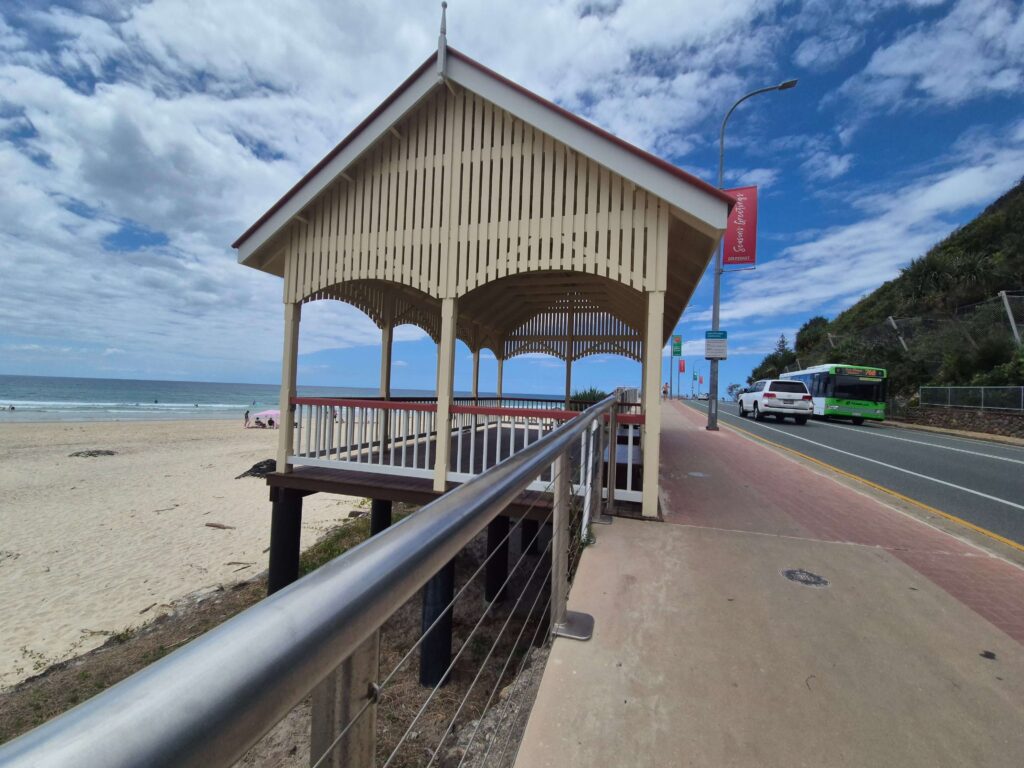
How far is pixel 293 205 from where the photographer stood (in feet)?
20.1

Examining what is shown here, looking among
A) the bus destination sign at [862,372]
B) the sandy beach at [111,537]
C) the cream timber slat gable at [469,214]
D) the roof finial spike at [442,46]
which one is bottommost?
the sandy beach at [111,537]

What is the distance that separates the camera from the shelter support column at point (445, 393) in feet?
18.4

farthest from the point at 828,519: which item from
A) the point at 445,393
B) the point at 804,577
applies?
the point at 445,393

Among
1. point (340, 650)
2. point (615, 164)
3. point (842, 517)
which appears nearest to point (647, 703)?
point (340, 650)

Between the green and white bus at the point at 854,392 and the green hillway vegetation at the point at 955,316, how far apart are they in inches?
174

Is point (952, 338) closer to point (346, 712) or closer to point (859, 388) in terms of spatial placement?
point (859, 388)

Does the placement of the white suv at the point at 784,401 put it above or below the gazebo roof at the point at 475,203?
below

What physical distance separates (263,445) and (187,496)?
10.9 meters

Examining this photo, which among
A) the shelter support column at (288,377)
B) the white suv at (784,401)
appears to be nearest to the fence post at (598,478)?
the shelter support column at (288,377)

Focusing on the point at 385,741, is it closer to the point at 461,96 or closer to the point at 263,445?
the point at 461,96

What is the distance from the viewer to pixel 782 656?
2557mm

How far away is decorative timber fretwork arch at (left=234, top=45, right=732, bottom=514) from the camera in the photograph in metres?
4.96

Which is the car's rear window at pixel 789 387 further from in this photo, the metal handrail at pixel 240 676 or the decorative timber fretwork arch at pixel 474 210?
the metal handrail at pixel 240 676

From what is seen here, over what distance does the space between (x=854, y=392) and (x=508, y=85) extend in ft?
72.8
